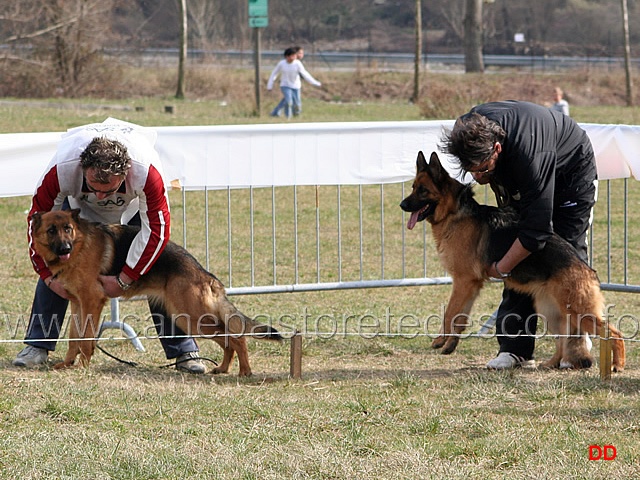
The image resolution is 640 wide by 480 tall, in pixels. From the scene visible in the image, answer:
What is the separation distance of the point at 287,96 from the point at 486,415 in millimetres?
18235

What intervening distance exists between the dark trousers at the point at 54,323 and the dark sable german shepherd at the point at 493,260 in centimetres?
171

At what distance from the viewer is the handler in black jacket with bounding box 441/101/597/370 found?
5.27 meters

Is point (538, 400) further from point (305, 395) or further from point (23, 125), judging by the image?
point (23, 125)

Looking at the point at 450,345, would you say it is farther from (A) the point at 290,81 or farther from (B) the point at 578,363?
(A) the point at 290,81

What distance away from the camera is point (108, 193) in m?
5.55

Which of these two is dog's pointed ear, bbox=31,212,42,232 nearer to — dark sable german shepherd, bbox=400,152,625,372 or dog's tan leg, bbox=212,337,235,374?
dog's tan leg, bbox=212,337,235,374

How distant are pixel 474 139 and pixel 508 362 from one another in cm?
165

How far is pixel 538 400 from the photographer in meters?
5.15

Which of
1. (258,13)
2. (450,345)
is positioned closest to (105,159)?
(450,345)

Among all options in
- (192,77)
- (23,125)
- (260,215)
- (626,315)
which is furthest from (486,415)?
(192,77)

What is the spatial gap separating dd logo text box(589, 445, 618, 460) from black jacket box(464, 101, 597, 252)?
157cm

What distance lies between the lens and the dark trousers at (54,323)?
6109 millimetres

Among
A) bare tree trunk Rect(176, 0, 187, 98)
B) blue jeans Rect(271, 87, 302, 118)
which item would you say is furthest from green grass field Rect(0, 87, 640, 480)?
bare tree trunk Rect(176, 0, 187, 98)

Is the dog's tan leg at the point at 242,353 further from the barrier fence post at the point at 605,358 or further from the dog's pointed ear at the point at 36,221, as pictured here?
the barrier fence post at the point at 605,358
